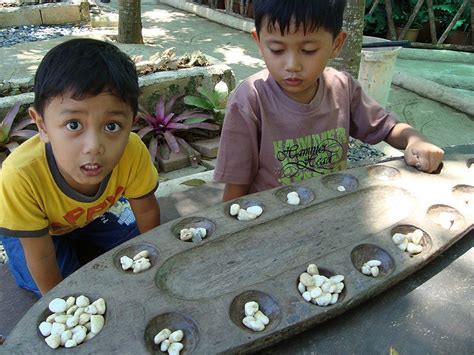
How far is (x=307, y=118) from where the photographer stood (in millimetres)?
2174

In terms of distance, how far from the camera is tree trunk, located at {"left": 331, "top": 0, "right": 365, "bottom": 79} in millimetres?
3471

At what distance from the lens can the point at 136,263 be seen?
4.62 feet

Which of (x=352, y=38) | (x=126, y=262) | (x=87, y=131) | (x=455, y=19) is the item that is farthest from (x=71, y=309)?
(x=455, y=19)

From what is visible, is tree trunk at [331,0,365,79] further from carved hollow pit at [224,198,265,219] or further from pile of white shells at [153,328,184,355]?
pile of white shells at [153,328,184,355]

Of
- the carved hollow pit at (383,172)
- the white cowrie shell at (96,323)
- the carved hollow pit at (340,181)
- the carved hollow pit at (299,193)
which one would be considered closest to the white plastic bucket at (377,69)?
the carved hollow pit at (383,172)

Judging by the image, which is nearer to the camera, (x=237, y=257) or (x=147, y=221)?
(x=237, y=257)

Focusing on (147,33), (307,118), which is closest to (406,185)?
(307,118)

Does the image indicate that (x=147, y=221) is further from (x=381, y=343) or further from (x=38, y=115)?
(x=381, y=343)

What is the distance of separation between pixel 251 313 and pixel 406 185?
88 cm

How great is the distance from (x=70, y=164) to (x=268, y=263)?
721mm

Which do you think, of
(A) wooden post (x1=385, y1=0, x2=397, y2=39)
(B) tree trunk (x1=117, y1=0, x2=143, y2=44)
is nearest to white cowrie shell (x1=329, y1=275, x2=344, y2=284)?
(B) tree trunk (x1=117, y1=0, x2=143, y2=44)

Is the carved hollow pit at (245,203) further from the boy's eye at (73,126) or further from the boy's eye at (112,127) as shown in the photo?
the boy's eye at (73,126)

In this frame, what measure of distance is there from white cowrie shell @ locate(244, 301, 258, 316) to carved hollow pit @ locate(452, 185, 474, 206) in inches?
35.4

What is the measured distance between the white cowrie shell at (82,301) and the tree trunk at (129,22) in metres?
5.44
